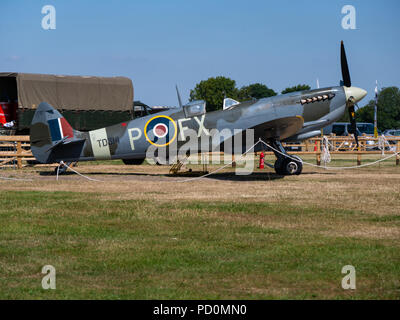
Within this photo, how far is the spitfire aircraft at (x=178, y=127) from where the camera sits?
16359 millimetres

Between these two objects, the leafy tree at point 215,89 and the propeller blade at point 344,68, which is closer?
the propeller blade at point 344,68

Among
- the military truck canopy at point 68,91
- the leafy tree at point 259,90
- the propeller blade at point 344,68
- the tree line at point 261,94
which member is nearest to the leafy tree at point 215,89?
the tree line at point 261,94

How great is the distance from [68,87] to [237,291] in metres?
21.2

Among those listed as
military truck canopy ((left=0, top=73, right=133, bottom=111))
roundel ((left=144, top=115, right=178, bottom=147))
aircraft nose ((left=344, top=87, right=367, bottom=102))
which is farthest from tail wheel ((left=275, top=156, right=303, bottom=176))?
military truck canopy ((left=0, top=73, right=133, bottom=111))

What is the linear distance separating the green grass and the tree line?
68.7m

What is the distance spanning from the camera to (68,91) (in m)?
24.8

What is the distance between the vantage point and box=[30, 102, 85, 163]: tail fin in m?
16.4

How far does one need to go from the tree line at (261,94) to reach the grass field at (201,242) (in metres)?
66.7

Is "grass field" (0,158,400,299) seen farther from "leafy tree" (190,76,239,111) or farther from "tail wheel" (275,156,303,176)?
"leafy tree" (190,76,239,111)

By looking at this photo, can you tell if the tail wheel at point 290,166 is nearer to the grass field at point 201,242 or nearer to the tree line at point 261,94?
the grass field at point 201,242

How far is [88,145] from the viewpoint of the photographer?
16453 mm
